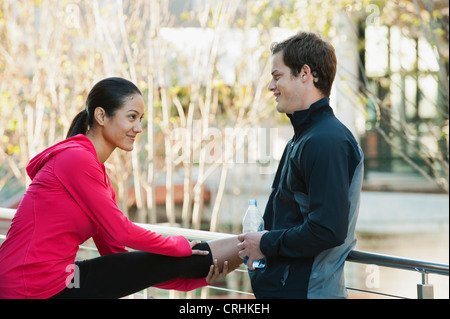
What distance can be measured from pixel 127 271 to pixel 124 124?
677 mm

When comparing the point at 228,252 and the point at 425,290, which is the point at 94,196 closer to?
the point at 228,252

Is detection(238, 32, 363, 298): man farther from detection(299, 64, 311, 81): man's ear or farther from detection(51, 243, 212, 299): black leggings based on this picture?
detection(51, 243, 212, 299): black leggings

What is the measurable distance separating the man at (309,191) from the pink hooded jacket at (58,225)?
57 centimetres

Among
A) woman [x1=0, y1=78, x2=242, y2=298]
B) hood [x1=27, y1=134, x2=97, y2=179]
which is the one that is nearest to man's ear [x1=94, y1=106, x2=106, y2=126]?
woman [x1=0, y1=78, x2=242, y2=298]

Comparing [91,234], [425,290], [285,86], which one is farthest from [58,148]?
[425,290]

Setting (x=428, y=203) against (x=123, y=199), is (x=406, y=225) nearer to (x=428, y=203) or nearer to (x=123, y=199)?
(x=428, y=203)

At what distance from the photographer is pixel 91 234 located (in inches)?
112

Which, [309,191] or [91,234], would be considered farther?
[91,234]

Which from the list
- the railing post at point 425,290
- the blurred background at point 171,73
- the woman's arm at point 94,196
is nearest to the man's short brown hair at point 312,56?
the railing post at point 425,290

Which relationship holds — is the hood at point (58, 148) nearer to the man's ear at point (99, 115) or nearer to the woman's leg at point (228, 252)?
the man's ear at point (99, 115)

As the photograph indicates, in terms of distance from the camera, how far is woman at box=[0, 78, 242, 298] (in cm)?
266

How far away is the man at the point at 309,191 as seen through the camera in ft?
7.33
